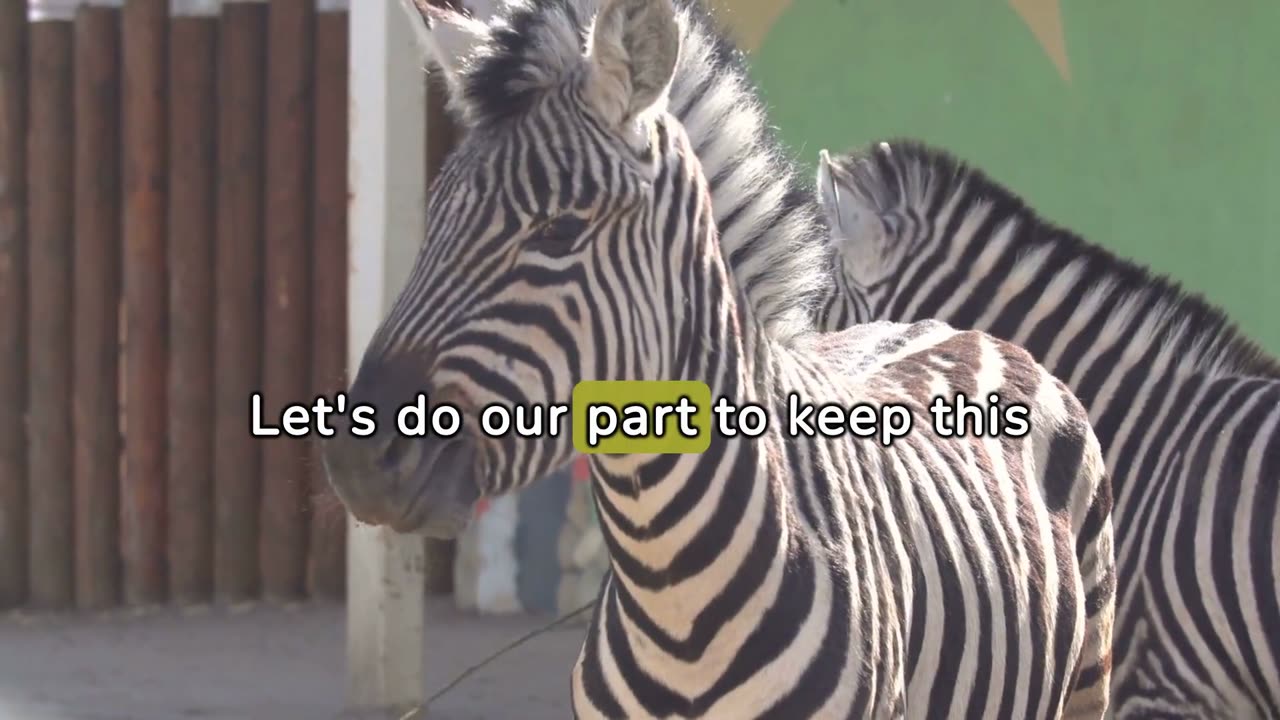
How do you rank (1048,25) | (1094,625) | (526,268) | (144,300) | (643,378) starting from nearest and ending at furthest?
(526,268) → (643,378) → (1094,625) → (1048,25) → (144,300)

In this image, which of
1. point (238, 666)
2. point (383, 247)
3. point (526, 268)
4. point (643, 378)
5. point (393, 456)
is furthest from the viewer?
point (238, 666)

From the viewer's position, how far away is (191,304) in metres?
7.32

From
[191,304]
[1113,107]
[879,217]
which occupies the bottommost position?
[191,304]

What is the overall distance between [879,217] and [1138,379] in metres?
1.08

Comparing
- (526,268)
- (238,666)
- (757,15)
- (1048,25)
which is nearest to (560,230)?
(526,268)

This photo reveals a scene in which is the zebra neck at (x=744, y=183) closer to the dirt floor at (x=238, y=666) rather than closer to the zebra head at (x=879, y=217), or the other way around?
the zebra head at (x=879, y=217)

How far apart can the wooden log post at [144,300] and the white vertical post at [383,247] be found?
198cm

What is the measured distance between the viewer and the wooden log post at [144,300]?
24.1 feet

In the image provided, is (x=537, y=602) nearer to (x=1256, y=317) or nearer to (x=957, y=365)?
(x=1256, y=317)

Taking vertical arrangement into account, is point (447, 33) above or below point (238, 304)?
above

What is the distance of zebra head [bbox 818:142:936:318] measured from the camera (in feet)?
17.3

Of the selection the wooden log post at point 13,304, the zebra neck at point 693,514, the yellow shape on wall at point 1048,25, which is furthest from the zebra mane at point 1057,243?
the wooden log post at point 13,304

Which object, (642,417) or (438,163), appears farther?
(438,163)

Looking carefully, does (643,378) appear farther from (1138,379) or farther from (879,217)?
(879,217)
